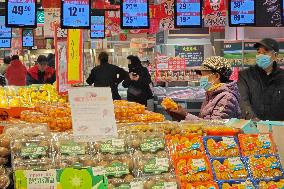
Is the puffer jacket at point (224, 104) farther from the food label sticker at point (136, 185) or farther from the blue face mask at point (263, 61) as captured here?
the food label sticker at point (136, 185)

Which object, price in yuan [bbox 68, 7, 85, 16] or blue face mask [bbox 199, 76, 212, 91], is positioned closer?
blue face mask [bbox 199, 76, 212, 91]

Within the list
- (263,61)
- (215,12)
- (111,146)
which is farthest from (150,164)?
(215,12)

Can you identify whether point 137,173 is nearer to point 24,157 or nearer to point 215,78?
point 24,157

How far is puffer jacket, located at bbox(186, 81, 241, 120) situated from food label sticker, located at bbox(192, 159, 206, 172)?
2.06 metres

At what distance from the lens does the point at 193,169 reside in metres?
4.06

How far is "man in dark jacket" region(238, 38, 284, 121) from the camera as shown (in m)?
6.82

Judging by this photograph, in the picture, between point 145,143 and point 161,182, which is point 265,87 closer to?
point 145,143

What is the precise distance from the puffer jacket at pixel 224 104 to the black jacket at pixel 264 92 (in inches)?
19.9

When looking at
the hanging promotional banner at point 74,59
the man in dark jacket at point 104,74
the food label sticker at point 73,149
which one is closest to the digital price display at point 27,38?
the man in dark jacket at point 104,74

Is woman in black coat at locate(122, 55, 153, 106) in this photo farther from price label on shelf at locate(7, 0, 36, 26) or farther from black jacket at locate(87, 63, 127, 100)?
price label on shelf at locate(7, 0, 36, 26)

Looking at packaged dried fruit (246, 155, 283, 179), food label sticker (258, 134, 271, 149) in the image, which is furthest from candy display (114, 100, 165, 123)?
packaged dried fruit (246, 155, 283, 179)

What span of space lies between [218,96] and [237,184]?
222 cm

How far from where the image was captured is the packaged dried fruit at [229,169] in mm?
4137

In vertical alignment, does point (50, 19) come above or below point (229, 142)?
above
